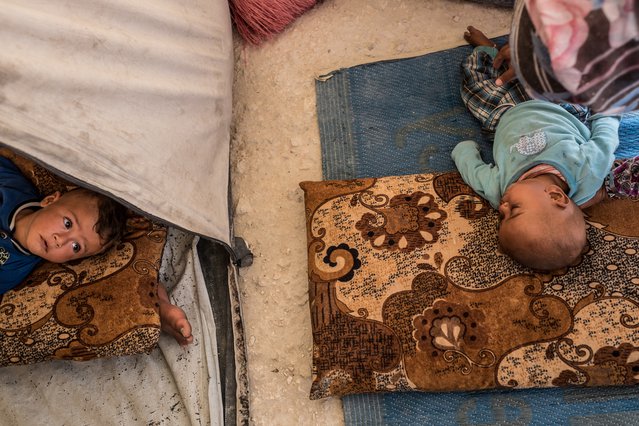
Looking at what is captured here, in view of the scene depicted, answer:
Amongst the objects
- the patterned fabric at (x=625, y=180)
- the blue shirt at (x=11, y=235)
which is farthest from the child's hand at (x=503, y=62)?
the blue shirt at (x=11, y=235)

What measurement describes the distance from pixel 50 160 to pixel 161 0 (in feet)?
1.48

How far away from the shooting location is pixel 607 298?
113cm

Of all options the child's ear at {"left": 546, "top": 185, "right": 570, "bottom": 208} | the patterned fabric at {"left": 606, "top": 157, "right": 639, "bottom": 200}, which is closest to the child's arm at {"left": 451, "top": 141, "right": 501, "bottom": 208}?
the child's ear at {"left": 546, "top": 185, "right": 570, "bottom": 208}

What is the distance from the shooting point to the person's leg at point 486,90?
140cm

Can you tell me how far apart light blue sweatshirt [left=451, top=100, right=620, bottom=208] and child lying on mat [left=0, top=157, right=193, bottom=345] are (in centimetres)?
73

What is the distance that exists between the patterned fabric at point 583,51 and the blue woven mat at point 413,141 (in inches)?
27.2

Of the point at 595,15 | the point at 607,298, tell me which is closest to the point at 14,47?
the point at 595,15

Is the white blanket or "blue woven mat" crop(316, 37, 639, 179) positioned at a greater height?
"blue woven mat" crop(316, 37, 639, 179)

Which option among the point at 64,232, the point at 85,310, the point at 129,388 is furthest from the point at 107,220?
the point at 129,388

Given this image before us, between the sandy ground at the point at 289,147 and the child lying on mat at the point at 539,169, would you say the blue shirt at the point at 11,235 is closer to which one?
the sandy ground at the point at 289,147

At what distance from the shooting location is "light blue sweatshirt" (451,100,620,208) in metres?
1.20

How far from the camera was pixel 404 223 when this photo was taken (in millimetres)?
1282

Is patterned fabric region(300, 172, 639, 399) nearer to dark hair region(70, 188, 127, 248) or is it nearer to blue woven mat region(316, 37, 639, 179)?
blue woven mat region(316, 37, 639, 179)

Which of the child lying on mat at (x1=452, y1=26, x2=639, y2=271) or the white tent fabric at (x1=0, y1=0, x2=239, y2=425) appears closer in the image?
the white tent fabric at (x1=0, y1=0, x2=239, y2=425)
